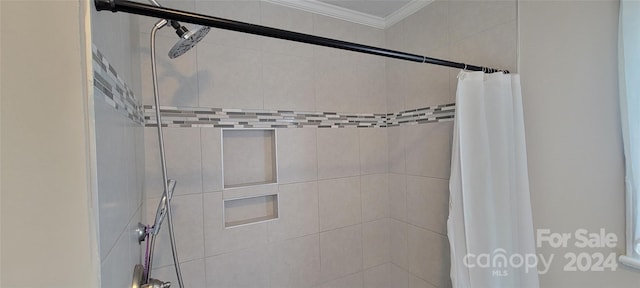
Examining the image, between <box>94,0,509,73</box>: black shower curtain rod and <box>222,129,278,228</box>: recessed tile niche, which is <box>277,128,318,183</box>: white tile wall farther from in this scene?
<box>94,0,509,73</box>: black shower curtain rod

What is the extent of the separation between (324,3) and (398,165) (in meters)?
1.23

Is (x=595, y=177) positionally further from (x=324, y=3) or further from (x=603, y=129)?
(x=324, y=3)

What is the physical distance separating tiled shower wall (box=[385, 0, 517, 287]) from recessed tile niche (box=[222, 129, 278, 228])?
0.91m

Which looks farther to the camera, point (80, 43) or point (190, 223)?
point (190, 223)

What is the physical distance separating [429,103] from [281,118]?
950mm

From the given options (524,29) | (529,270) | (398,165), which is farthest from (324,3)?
(529,270)

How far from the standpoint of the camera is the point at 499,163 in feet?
3.51

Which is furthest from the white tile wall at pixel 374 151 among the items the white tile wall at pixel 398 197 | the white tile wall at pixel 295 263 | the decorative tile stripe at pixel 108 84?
the decorative tile stripe at pixel 108 84

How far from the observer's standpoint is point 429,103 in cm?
155

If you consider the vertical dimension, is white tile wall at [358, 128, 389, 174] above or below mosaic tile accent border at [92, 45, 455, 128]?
below

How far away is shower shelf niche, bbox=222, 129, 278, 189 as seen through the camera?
1.40m

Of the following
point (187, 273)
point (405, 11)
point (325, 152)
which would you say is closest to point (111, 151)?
point (187, 273)

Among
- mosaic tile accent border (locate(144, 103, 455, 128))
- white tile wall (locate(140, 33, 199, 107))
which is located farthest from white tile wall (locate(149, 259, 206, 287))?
white tile wall (locate(140, 33, 199, 107))

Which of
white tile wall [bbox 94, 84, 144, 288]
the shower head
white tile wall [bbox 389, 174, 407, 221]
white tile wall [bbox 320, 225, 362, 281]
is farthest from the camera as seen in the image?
white tile wall [bbox 389, 174, 407, 221]
